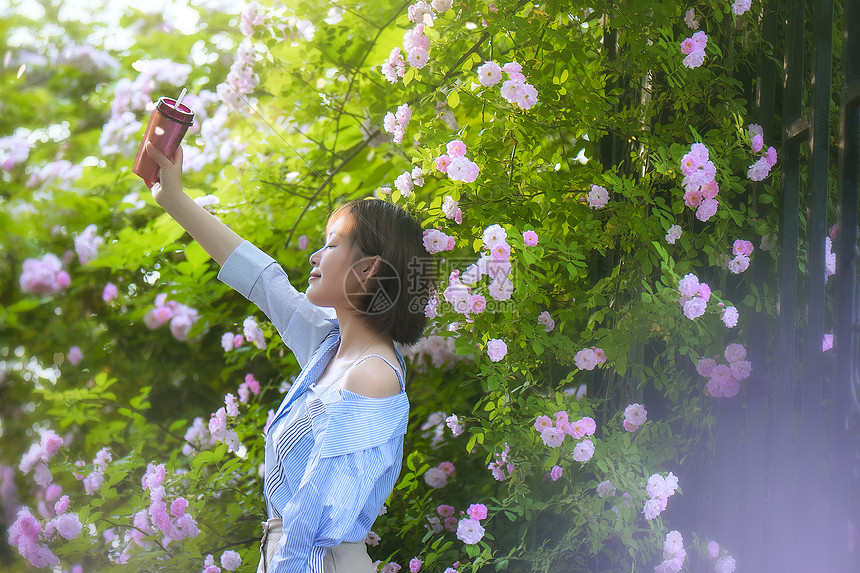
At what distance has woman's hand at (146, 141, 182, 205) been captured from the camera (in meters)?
1.40

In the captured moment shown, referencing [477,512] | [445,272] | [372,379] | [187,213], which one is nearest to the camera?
[372,379]

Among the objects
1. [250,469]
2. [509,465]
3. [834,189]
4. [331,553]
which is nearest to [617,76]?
[834,189]

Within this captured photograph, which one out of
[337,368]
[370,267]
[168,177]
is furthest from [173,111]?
[337,368]

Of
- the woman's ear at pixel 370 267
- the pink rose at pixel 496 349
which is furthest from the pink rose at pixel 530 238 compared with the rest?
the woman's ear at pixel 370 267

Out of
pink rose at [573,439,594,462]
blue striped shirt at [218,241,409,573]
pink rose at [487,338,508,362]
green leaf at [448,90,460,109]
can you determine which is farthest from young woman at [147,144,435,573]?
pink rose at [573,439,594,462]

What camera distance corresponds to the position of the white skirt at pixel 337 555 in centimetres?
118

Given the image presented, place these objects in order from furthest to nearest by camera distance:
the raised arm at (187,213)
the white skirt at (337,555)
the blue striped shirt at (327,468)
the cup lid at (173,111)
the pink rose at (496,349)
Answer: the pink rose at (496,349), the raised arm at (187,213), the cup lid at (173,111), the white skirt at (337,555), the blue striped shirt at (327,468)

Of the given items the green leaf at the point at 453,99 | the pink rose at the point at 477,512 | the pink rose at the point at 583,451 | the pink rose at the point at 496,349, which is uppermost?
the green leaf at the point at 453,99

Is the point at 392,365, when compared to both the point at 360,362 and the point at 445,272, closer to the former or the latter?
the point at 360,362

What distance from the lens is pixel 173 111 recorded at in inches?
51.6

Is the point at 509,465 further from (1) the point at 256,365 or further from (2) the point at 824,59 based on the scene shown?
(2) the point at 824,59

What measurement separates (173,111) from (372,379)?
0.68 m

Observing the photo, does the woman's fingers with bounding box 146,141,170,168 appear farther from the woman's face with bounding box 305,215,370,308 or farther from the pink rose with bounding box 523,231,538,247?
the pink rose with bounding box 523,231,538,247

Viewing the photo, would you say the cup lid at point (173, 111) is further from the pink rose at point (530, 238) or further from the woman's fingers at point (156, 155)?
the pink rose at point (530, 238)
